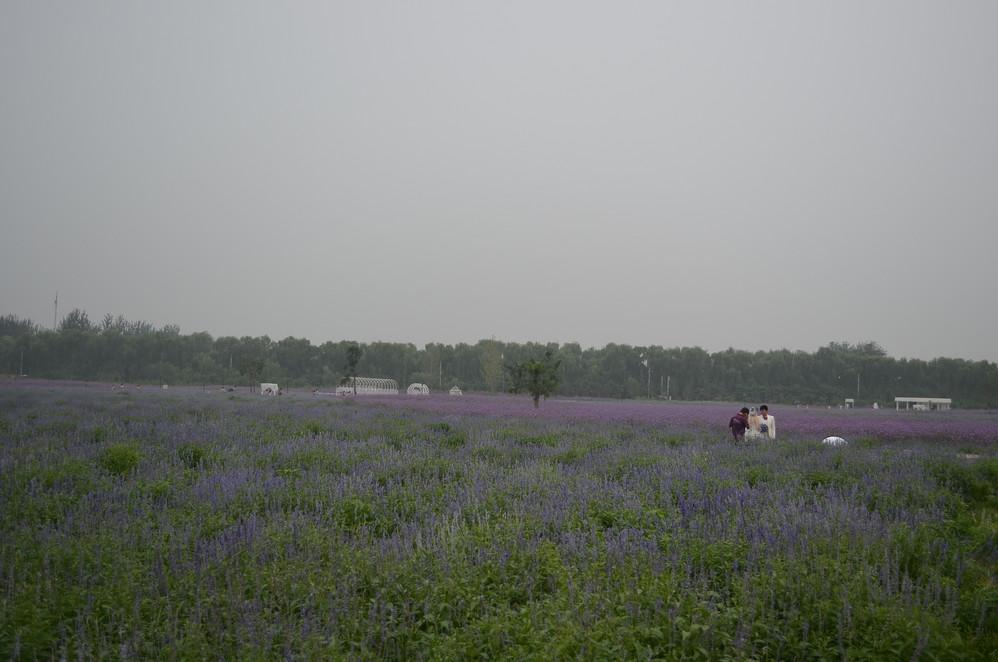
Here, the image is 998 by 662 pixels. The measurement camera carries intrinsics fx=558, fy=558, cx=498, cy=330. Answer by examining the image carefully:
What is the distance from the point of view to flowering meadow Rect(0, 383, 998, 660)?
3488 mm

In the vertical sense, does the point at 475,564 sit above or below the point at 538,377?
below

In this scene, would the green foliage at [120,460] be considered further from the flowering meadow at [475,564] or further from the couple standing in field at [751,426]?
the couple standing in field at [751,426]

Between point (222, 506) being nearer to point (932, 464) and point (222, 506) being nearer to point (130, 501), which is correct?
point (130, 501)

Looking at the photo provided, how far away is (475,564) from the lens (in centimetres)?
473

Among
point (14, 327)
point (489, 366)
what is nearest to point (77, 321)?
point (14, 327)

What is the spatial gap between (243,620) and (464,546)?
179 centimetres

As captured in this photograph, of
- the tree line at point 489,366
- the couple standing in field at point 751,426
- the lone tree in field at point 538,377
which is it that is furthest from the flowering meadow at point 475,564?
the tree line at point 489,366

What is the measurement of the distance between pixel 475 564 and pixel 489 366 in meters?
64.8

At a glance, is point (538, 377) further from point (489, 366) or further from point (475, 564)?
point (489, 366)

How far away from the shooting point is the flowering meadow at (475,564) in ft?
11.4

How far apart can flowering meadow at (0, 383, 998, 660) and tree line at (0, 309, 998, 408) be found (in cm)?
6094

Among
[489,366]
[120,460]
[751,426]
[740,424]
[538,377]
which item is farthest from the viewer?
[489,366]

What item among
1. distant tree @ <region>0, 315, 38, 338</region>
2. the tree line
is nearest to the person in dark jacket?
the tree line

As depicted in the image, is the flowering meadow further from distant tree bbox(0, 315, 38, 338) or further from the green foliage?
distant tree bbox(0, 315, 38, 338)
